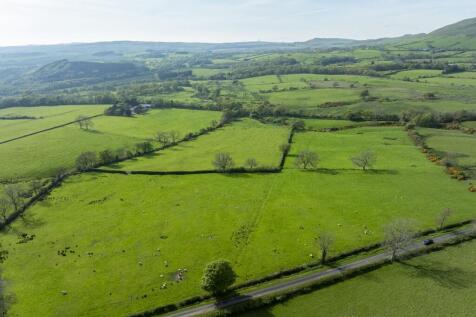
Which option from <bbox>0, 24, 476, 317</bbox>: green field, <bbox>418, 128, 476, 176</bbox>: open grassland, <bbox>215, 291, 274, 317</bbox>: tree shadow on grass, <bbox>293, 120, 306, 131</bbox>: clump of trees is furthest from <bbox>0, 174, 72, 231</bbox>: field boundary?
<bbox>418, 128, 476, 176</bbox>: open grassland

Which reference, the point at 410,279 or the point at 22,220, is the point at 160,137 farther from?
the point at 410,279

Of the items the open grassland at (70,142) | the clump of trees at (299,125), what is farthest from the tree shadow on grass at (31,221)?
the clump of trees at (299,125)

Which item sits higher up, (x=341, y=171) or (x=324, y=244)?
(x=324, y=244)

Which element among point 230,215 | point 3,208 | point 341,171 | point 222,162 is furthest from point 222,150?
point 3,208

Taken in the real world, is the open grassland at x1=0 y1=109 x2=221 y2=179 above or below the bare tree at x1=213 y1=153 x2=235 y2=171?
below

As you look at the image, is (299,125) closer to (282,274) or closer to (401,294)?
(282,274)

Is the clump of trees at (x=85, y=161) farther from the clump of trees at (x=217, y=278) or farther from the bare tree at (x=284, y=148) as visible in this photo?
the clump of trees at (x=217, y=278)

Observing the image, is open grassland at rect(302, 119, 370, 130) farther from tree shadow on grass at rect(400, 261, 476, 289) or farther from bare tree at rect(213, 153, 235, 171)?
tree shadow on grass at rect(400, 261, 476, 289)

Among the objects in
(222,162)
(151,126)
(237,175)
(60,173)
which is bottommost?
(60,173)
